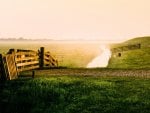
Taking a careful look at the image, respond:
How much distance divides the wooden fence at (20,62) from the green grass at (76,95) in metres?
0.87

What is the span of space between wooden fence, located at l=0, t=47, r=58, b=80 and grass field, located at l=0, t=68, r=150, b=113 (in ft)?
2.84

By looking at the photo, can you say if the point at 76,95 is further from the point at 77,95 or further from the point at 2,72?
the point at 2,72

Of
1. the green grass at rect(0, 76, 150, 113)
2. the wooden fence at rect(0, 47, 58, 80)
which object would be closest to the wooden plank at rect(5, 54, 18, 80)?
the wooden fence at rect(0, 47, 58, 80)

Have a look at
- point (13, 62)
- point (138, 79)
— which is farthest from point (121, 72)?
point (13, 62)

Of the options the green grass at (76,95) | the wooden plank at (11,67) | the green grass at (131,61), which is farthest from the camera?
the green grass at (131,61)

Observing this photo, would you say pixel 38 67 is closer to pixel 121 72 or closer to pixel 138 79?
pixel 121 72

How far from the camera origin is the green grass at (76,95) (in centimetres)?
1420

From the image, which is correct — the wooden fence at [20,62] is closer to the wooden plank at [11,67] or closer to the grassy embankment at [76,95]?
the wooden plank at [11,67]

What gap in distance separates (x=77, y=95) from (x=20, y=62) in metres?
7.99

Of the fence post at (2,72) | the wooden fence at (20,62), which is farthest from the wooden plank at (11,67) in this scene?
the fence post at (2,72)

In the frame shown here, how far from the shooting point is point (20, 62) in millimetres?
22594

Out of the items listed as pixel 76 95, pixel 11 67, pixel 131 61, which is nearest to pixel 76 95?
pixel 76 95

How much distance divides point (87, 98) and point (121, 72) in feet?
24.6

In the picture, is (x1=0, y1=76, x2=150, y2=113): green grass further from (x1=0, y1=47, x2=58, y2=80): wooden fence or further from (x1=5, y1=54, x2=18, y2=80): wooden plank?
(x1=0, y1=47, x2=58, y2=80): wooden fence
